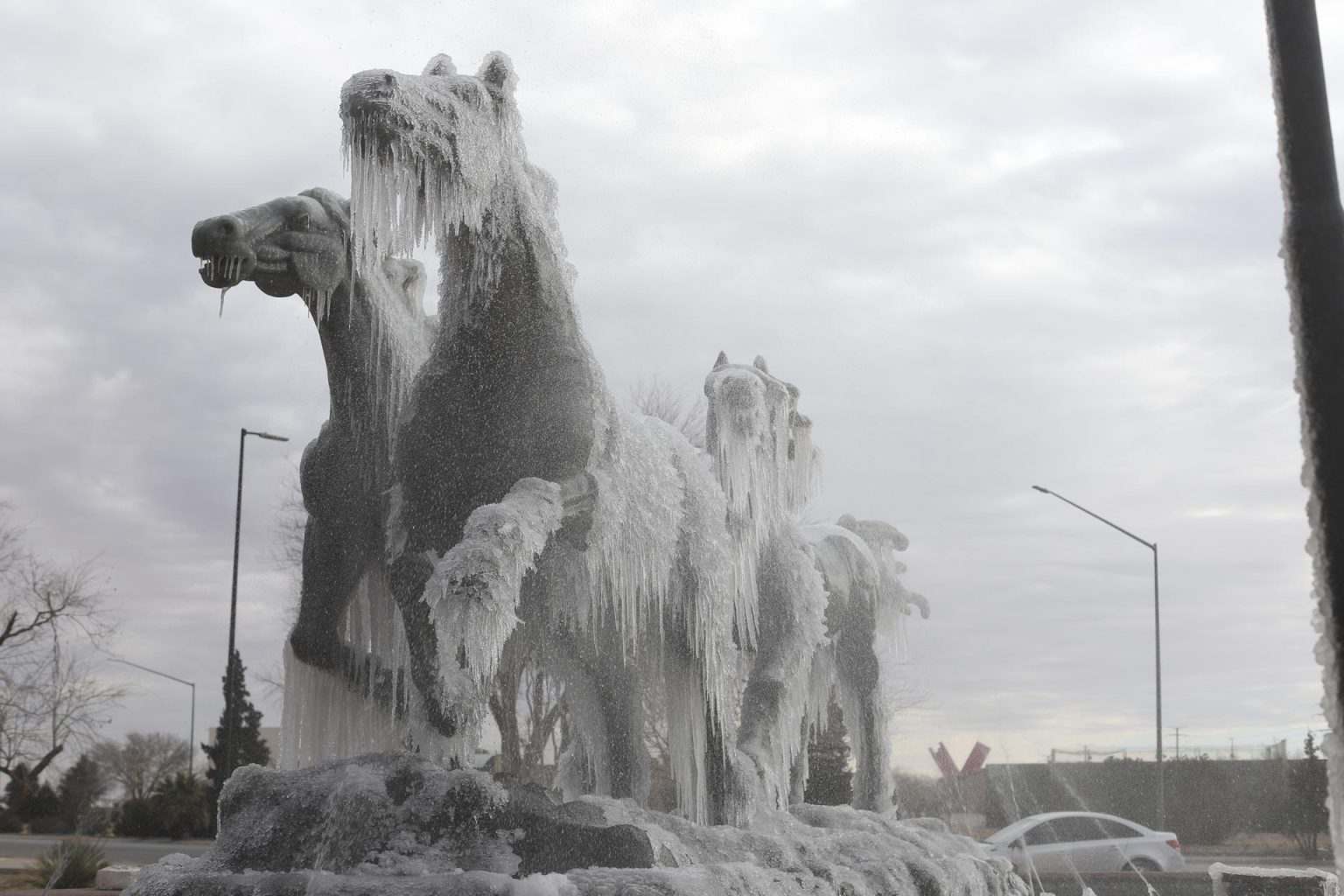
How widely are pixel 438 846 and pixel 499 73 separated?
11.7 feet

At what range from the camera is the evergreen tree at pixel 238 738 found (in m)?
20.0

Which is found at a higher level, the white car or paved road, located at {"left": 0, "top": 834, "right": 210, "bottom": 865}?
the white car

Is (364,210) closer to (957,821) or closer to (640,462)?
(640,462)

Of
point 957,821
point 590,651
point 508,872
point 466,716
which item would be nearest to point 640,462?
point 590,651

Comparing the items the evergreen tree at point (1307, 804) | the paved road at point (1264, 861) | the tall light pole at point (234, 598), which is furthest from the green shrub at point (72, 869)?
the evergreen tree at point (1307, 804)

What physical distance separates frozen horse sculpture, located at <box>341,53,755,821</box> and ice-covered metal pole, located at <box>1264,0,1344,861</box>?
322 centimetres

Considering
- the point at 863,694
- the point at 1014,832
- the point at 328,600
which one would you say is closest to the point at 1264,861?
the point at 1014,832

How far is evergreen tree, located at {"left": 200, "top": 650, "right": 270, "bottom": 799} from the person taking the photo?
20.0 metres

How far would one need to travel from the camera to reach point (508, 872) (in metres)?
4.96

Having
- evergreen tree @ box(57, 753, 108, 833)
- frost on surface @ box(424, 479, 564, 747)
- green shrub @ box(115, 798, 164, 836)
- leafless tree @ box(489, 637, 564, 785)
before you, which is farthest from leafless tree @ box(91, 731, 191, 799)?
frost on surface @ box(424, 479, 564, 747)

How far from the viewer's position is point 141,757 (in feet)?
166

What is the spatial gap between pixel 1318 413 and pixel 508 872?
325 cm

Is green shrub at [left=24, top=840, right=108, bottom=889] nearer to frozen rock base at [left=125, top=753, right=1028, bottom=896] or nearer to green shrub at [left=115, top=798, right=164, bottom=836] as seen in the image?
frozen rock base at [left=125, top=753, right=1028, bottom=896]

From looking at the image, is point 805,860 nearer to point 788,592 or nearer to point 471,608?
point 471,608
